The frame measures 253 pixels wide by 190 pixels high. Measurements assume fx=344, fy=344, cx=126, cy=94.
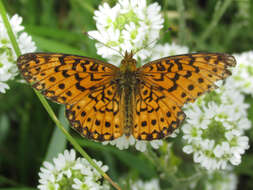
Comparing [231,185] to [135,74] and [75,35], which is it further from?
[75,35]

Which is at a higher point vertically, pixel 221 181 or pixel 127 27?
pixel 127 27

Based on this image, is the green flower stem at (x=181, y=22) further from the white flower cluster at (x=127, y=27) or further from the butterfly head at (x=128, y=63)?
the butterfly head at (x=128, y=63)

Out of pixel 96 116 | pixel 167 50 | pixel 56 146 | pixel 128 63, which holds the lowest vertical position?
pixel 56 146

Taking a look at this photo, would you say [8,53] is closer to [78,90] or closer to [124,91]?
[78,90]

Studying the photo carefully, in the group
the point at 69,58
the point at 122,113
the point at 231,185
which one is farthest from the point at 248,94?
the point at 69,58

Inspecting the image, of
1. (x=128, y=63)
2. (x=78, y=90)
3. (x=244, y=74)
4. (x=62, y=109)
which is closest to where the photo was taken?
(x=78, y=90)

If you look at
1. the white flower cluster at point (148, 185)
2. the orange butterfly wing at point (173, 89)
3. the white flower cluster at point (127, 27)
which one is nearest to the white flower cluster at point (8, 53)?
the white flower cluster at point (127, 27)

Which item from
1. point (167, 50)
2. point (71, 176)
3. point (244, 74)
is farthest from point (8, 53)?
point (244, 74)
